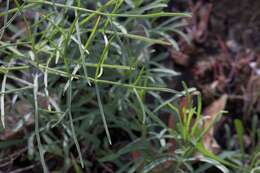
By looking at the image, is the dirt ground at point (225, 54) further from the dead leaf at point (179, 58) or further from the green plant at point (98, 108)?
the green plant at point (98, 108)

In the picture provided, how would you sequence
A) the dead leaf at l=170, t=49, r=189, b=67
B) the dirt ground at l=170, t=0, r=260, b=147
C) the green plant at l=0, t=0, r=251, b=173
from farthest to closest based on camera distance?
the dead leaf at l=170, t=49, r=189, b=67 → the dirt ground at l=170, t=0, r=260, b=147 → the green plant at l=0, t=0, r=251, b=173

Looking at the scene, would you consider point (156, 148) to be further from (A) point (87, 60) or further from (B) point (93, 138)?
(A) point (87, 60)

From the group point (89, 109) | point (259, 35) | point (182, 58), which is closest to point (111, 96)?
point (89, 109)

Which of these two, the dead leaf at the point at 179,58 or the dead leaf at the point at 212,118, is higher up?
the dead leaf at the point at 179,58

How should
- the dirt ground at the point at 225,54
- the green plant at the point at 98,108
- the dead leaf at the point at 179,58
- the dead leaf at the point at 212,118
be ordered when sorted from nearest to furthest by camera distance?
the green plant at the point at 98,108
the dead leaf at the point at 212,118
the dirt ground at the point at 225,54
the dead leaf at the point at 179,58

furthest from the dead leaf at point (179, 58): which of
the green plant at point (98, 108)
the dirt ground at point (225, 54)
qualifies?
the green plant at point (98, 108)

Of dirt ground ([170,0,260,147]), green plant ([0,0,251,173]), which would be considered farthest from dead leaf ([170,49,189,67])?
green plant ([0,0,251,173])

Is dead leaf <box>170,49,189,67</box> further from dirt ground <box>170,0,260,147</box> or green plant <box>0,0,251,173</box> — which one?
green plant <box>0,0,251,173</box>

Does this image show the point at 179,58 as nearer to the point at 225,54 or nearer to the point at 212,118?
the point at 225,54
